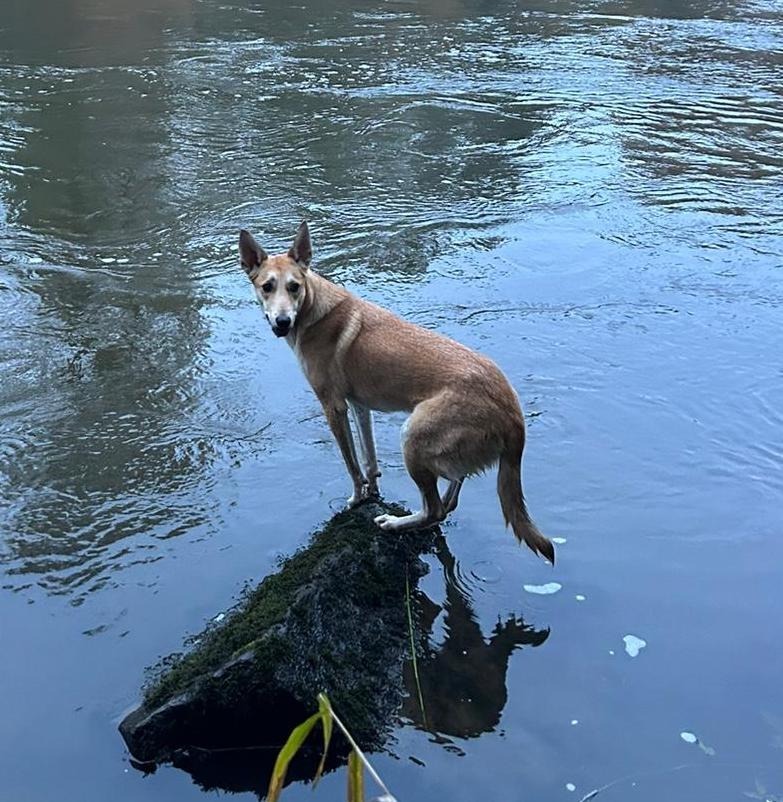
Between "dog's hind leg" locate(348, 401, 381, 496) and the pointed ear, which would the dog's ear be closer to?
the pointed ear

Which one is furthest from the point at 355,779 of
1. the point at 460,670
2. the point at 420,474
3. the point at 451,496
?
the point at 451,496

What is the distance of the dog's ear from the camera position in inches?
213

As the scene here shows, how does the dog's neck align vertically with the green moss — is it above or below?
above

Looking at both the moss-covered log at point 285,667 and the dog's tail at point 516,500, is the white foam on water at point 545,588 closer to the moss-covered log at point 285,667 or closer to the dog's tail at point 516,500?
the dog's tail at point 516,500

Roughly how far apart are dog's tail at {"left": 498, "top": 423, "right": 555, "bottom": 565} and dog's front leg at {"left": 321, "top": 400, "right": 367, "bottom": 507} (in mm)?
998

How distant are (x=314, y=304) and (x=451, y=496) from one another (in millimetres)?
1296

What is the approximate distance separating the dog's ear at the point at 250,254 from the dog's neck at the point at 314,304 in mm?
288

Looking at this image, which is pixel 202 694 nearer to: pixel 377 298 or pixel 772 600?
pixel 772 600

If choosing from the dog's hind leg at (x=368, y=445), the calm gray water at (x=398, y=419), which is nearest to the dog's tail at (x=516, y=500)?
the calm gray water at (x=398, y=419)

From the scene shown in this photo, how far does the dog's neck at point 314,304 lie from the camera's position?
547 cm

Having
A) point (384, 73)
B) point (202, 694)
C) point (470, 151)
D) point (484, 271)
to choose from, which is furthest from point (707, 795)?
point (384, 73)

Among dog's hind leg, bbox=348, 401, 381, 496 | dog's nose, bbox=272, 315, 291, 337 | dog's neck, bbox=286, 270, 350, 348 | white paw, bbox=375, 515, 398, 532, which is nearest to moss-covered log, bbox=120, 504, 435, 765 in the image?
white paw, bbox=375, 515, 398, 532

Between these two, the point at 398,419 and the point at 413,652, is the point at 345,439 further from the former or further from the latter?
the point at 413,652

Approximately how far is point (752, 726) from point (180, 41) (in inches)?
632
